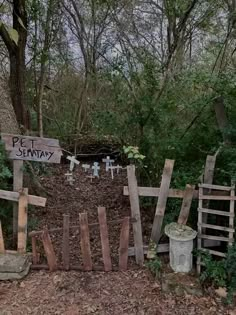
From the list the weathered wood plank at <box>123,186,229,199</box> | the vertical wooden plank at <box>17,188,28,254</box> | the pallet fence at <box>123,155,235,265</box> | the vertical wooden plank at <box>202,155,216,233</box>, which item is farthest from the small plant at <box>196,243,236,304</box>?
the vertical wooden plank at <box>17,188,28,254</box>

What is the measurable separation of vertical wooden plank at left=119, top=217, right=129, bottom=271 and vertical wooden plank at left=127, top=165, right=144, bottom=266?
0.15 meters

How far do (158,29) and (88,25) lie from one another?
1.67 meters

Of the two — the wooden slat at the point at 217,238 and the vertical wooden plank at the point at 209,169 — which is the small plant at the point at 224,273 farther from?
the vertical wooden plank at the point at 209,169

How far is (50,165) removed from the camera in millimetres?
6023

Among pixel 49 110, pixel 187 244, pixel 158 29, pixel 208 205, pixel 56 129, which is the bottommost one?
pixel 187 244

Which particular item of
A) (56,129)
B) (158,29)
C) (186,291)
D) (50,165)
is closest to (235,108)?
(186,291)

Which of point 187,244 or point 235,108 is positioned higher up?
point 235,108

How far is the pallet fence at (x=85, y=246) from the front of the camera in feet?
9.25

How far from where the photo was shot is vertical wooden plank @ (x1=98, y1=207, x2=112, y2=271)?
281 cm

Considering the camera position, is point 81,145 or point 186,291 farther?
point 81,145

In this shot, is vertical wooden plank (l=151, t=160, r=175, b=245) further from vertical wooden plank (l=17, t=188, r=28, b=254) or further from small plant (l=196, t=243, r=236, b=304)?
vertical wooden plank (l=17, t=188, r=28, b=254)

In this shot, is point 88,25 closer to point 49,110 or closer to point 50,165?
point 49,110

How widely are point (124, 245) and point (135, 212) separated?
0.32 m

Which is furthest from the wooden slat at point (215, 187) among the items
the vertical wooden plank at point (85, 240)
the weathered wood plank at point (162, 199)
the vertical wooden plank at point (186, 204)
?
the vertical wooden plank at point (85, 240)
